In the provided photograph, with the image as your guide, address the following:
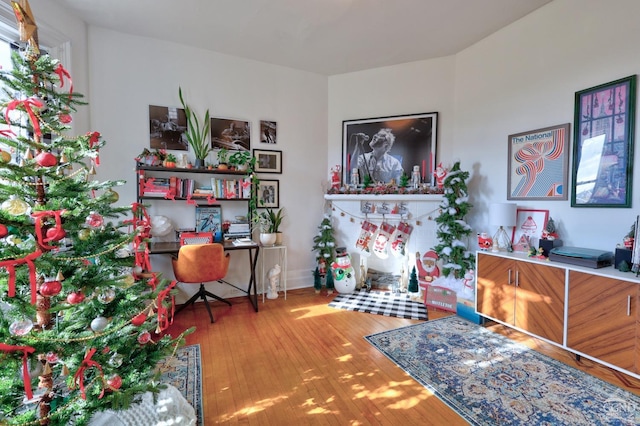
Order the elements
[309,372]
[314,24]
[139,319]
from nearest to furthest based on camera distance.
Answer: [139,319] → [309,372] → [314,24]

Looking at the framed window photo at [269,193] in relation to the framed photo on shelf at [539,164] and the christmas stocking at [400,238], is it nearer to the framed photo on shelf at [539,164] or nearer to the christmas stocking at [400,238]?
the christmas stocking at [400,238]

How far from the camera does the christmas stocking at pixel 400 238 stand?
3740 millimetres

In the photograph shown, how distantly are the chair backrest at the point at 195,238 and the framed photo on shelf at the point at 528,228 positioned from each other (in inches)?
131

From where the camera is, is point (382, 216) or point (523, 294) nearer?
point (523, 294)

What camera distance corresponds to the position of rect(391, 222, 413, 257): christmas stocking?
12.3 ft

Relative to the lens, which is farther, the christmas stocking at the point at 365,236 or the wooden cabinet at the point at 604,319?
the christmas stocking at the point at 365,236

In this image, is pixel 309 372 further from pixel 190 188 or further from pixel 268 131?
pixel 268 131

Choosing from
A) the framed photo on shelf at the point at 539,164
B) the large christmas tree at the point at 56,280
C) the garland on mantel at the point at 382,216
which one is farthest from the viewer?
the garland on mantel at the point at 382,216

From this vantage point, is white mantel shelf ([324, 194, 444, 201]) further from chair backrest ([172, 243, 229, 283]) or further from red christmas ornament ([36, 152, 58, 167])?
red christmas ornament ([36, 152, 58, 167])

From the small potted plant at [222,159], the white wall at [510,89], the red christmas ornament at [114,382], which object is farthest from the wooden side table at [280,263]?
the red christmas ornament at [114,382]

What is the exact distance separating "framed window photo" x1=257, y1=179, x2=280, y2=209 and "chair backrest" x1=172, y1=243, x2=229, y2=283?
106 cm

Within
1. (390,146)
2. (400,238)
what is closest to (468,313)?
(400,238)

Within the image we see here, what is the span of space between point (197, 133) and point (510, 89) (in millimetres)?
3621

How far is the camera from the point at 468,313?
9.71 ft
